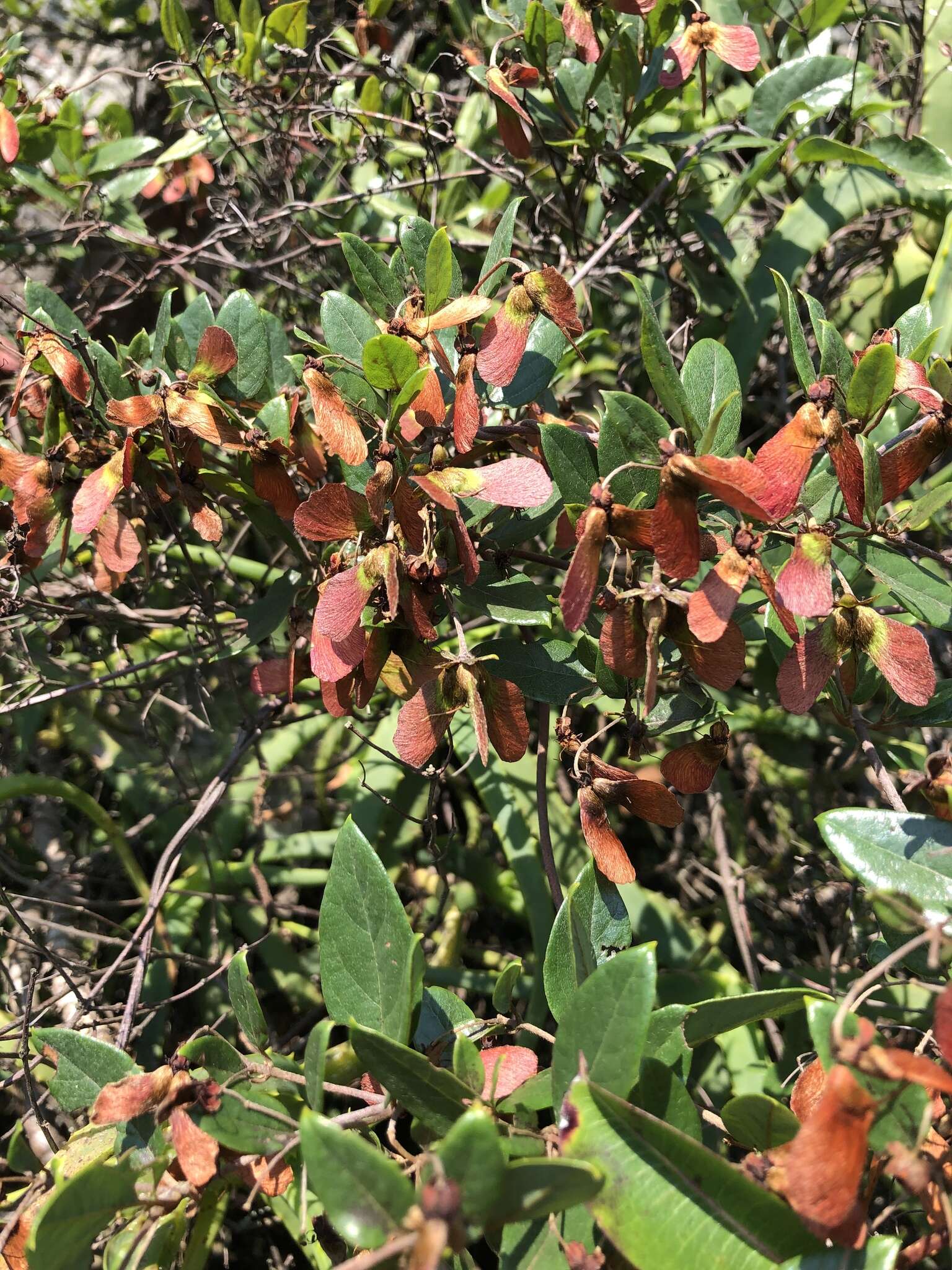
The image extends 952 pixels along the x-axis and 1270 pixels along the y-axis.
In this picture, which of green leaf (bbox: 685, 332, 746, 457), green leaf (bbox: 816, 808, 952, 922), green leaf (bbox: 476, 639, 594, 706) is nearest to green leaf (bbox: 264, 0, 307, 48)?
green leaf (bbox: 685, 332, 746, 457)

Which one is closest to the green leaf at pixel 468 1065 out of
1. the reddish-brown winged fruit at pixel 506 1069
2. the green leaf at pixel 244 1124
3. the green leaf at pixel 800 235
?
the reddish-brown winged fruit at pixel 506 1069

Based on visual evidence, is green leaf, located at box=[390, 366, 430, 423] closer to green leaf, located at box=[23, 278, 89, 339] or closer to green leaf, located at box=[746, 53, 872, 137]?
green leaf, located at box=[23, 278, 89, 339]

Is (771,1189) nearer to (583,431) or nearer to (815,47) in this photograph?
(583,431)

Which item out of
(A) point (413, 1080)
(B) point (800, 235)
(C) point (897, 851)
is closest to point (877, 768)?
(C) point (897, 851)

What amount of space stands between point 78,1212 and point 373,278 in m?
0.71

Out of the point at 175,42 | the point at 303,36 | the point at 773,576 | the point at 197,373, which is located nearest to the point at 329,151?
the point at 303,36

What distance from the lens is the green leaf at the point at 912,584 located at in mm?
745

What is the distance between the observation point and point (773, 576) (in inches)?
29.9

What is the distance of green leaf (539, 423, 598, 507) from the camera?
0.75 m

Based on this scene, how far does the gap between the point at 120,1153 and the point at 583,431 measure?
0.69 metres

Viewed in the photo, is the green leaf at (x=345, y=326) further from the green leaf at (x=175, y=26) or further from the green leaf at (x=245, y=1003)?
the green leaf at (x=175, y=26)

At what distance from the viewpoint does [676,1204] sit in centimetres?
54

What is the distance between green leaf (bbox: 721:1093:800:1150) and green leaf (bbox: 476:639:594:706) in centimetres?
32

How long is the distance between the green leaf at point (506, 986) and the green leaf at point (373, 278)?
1.80 ft
